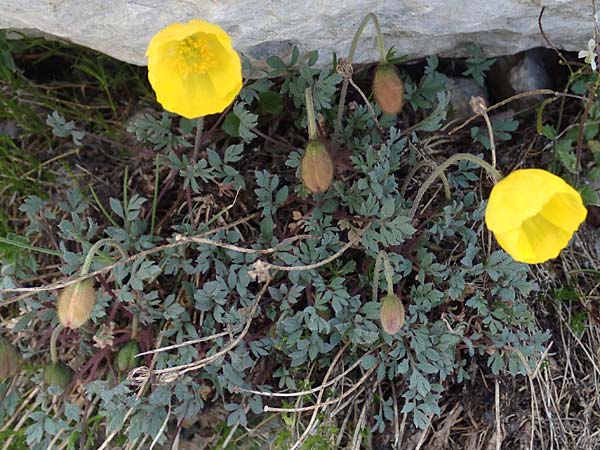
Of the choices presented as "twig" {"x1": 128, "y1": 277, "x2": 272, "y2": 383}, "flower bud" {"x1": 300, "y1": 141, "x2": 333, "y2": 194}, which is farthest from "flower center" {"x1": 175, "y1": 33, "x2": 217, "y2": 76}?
"twig" {"x1": 128, "y1": 277, "x2": 272, "y2": 383}

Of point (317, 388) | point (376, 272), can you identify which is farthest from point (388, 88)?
point (317, 388)

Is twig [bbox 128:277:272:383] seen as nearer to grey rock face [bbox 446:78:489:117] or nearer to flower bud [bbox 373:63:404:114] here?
flower bud [bbox 373:63:404:114]

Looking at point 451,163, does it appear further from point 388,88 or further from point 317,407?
point 317,407

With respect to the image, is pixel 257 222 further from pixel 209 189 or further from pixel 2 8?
pixel 2 8

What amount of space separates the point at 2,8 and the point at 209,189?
2.73 ft

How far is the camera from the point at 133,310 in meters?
2.36

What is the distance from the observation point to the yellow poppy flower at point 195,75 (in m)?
1.98

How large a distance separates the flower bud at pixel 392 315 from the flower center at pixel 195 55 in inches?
32.2

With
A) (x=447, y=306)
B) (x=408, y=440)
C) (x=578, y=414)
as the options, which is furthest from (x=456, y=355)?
(x=578, y=414)

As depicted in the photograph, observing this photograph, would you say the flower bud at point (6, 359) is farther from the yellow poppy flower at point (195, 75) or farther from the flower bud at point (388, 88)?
the flower bud at point (388, 88)

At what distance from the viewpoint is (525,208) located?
1758 millimetres

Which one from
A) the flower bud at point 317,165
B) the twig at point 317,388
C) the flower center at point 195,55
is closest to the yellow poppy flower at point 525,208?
the flower bud at point 317,165

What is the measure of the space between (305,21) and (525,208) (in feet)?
2.88

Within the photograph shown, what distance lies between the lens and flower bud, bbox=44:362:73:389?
230 cm
